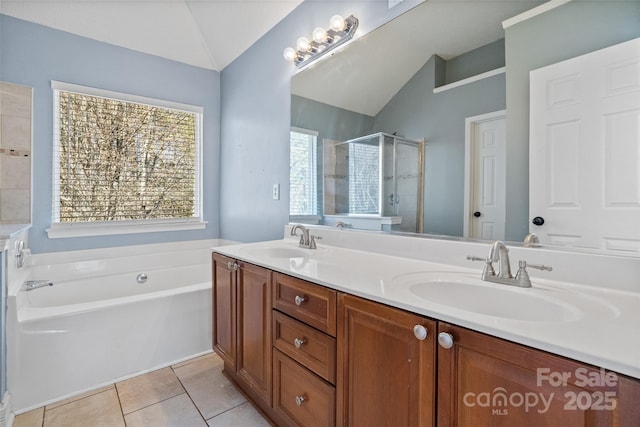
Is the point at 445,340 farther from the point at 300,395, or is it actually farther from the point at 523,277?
the point at 300,395

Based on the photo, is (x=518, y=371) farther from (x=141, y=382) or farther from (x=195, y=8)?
(x=195, y=8)

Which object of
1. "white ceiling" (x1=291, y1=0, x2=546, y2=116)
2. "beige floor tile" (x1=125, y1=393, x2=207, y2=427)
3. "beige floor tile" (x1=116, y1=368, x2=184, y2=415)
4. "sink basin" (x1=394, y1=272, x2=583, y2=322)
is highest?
"white ceiling" (x1=291, y1=0, x2=546, y2=116)

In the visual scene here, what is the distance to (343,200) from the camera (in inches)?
75.9

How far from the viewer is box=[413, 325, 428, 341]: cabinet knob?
0.81m

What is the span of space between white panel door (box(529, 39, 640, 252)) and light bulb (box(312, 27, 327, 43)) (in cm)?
122

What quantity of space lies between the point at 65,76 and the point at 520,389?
10.7ft

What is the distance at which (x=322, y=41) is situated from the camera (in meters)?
1.93

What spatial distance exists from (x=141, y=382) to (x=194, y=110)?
232cm

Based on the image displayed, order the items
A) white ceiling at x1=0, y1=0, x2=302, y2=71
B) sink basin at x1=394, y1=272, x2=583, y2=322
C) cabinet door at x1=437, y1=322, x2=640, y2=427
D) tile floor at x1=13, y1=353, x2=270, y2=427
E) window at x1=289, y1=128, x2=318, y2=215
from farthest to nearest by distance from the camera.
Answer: white ceiling at x1=0, y1=0, x2=302, y2=71, window at x1=289, y1=128, x2=318, y2=215, tile floor at x1=13, y1=353, x2=270, y2=427, sink basin at x1=394, y1=272, x2=583, y2=322, cabinet door at x1=437, y1=322, x2=640, y2=427

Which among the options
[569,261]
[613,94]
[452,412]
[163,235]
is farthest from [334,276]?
[163,235]

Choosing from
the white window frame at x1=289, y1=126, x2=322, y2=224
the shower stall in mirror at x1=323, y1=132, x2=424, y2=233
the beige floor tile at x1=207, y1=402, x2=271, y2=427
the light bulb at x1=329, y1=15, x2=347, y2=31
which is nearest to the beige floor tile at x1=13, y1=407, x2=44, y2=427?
the beige floor tile at x1=207, y1=402, x2=271, y2=427

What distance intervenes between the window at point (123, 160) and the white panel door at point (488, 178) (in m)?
2.58

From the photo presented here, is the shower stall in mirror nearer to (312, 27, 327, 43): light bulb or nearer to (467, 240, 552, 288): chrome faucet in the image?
(467, 240, 552, 288): chrome faucet

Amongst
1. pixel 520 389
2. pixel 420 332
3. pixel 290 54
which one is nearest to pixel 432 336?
pixel 420 332
